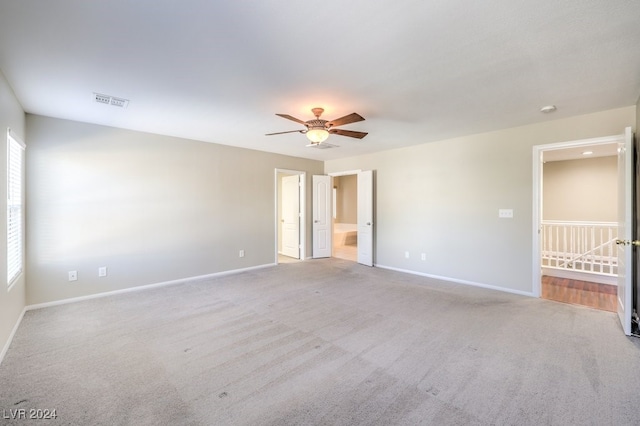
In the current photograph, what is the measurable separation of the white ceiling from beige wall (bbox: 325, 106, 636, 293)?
482mm

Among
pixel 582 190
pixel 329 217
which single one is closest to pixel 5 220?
pixel 329 217

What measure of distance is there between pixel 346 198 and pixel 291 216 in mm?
4065

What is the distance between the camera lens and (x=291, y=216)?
7074 mm

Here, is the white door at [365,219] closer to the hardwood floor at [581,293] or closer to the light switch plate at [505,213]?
the light switch plate at [505,213]

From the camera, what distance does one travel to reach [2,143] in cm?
250

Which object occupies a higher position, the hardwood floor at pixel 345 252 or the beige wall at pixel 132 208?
the beige wall at pixel 132 208

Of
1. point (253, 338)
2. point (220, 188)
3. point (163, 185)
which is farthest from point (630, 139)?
point (163, 185)

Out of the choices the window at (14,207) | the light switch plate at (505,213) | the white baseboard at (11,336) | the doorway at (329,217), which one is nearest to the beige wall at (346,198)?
the doorway at (329,217)

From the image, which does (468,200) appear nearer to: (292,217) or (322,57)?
(322,57)

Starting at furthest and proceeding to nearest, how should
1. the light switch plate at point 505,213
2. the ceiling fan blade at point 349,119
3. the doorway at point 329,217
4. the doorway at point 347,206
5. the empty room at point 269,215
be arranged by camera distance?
the doorway at point 347,206 → the doorway at point 329,217 → the light switch plate at point 505,213 → the ceiling fan blade at point 349,119 → the empty room at point 269,215

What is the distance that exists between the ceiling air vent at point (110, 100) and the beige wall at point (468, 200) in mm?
4448

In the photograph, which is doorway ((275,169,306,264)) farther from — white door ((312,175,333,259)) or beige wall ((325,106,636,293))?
beige wall ((325,106,636,293))

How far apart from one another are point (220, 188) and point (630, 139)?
5568mm

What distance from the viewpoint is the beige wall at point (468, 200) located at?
4.02 metres
